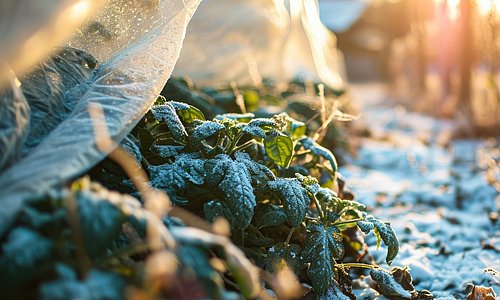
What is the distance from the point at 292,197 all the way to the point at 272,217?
104 mm

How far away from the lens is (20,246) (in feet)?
3.55

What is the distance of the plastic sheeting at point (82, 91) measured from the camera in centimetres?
133

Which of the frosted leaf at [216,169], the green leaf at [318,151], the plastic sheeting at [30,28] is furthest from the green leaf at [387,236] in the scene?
the plastic sheeting at [30,28]

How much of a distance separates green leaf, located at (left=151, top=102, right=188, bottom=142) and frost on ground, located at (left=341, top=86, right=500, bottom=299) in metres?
0.92

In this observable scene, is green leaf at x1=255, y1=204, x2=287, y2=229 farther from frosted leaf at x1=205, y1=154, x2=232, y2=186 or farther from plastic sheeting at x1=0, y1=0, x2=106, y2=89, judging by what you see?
plastic sheeting at x1=0, y1=0, x2=106, y2=89

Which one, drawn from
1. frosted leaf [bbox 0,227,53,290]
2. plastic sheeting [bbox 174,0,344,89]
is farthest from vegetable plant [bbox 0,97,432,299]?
plastic sheeting [bbox 174,0,344,89]

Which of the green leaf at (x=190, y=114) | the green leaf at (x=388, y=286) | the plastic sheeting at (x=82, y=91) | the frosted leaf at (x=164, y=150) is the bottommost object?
the green leaf at (x=388, y=286)

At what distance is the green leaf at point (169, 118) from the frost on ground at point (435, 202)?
915mm

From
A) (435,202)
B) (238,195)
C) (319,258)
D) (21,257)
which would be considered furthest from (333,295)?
(435,202)

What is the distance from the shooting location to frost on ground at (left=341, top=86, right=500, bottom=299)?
2.37 m

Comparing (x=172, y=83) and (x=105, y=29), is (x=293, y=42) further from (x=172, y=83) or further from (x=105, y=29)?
(x=105, y=29)

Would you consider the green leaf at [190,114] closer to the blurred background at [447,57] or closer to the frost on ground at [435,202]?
the frost on ground at [435,202]

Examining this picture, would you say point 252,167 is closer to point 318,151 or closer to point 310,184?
point 310,184

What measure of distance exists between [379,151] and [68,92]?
3856 mm
